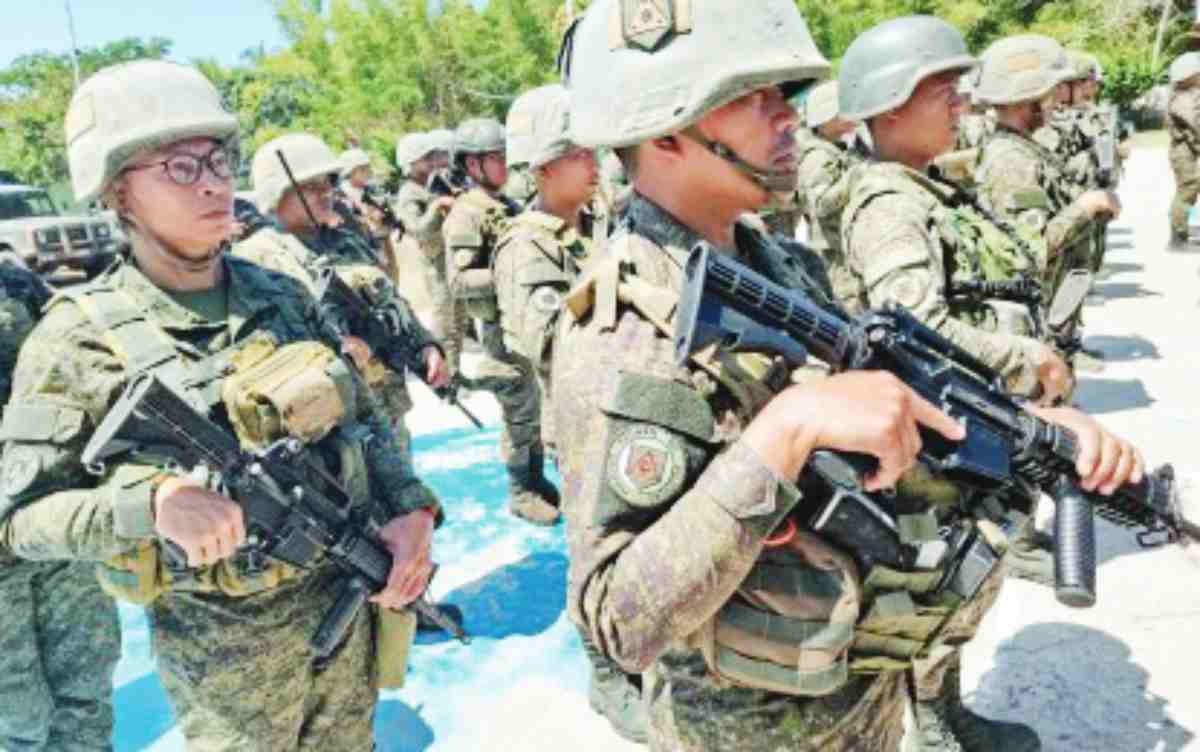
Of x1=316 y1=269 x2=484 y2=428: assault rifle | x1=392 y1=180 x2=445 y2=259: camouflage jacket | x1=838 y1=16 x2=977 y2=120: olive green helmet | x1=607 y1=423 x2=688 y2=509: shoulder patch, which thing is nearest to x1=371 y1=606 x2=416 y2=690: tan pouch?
x1=607 y1=423 x2=688 y2=509: shoulder patch

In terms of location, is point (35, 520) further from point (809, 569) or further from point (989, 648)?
point (989, 648)

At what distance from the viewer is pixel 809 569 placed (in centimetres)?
145

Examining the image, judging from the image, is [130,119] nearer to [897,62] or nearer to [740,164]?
[740,164]

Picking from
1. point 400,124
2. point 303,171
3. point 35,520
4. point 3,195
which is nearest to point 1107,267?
point 303,171

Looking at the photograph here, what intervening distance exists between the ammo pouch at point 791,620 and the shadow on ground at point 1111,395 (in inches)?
214

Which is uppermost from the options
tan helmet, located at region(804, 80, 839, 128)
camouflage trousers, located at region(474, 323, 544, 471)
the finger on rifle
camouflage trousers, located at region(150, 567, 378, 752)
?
the finger on rifle

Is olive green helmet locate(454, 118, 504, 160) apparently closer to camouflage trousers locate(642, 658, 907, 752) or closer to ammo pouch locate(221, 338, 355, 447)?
ammo pouch locate(221, 338, 355, 447)

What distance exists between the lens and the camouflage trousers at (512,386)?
5.54m

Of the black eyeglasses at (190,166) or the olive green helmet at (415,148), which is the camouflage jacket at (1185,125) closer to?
the olive green helmet at (415,148)

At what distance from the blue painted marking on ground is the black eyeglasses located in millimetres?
2426

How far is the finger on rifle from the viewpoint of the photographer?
1412mm

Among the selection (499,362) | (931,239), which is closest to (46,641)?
(499,362)

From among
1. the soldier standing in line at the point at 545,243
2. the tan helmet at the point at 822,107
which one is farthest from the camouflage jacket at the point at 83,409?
the tan helmet at the point at 822,107

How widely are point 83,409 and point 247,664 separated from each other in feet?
2.42
